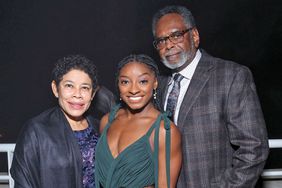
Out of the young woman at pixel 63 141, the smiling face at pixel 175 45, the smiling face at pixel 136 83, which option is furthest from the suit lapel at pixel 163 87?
the young woman at pixel 63 141

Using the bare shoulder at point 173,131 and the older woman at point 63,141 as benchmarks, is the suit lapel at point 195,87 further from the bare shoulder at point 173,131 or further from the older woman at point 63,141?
the older woman at point 63,141

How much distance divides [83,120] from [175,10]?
81cm

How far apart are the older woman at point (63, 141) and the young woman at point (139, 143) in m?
0.09

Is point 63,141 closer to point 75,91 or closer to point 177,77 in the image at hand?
point 75,91

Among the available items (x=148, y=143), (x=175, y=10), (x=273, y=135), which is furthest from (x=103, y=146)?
(x=273, y=135)

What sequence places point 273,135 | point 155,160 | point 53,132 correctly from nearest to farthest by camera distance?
point 155,160, point 53,132, point 273,135

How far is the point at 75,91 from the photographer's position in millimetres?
1839

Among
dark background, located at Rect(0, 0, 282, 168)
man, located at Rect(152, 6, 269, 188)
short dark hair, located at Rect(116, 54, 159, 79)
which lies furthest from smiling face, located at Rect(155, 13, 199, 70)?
dark background, located at Rect(0, 0, 282, 168)

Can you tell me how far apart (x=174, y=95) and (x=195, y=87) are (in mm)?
155

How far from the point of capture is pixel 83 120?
2039 mm

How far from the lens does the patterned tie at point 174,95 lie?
1.96 m

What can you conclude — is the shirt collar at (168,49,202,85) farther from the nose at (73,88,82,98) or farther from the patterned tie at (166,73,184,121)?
the nose at (73,88,82,98)

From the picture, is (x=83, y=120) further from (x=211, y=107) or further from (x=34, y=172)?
(x=211, y=107)

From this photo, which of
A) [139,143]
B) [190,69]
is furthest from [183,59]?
[139,143]
